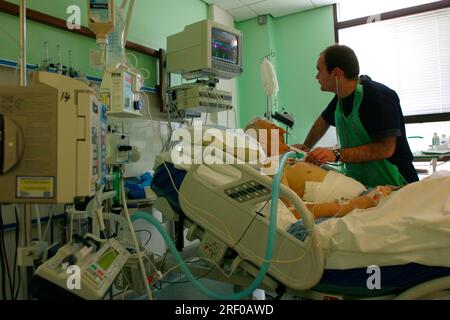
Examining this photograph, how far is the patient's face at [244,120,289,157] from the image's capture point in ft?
5.56

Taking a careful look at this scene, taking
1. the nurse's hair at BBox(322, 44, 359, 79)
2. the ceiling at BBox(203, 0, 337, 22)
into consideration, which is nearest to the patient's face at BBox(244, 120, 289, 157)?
the nurse's hair at BBox(322, 44, 359, 79)

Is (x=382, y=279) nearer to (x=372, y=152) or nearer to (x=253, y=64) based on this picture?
(x=372, y=152)

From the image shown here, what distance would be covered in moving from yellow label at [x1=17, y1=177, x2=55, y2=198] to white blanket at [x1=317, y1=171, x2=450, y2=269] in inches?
34.9

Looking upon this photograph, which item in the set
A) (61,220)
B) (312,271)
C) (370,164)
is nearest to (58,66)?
(61,220)

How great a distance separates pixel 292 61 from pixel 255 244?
3.18 m

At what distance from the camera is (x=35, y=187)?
0.95m

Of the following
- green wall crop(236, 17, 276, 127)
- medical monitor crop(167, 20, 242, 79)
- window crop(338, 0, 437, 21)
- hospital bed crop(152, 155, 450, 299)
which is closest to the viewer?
hospital bed crop(152, 155, 450, 299)

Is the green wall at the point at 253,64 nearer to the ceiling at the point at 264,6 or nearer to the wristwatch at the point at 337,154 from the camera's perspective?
the ceiling at the point at 264,6

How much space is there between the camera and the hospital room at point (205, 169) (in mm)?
960

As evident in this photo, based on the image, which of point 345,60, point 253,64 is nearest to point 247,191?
point 345,60

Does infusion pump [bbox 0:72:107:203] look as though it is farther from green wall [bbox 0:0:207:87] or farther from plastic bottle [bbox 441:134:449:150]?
plastic bottle [bbox 441:134:449:150]

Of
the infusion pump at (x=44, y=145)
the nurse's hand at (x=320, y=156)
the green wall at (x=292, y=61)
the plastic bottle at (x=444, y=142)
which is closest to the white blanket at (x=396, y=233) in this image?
the nurse's hand at (x=320, y=156)
